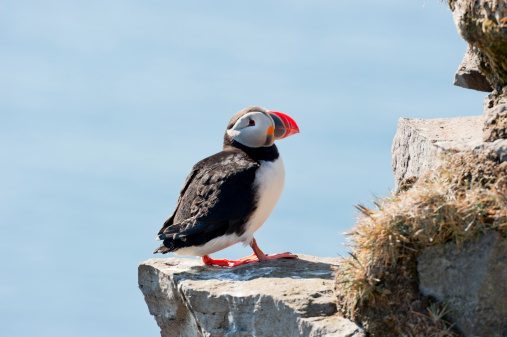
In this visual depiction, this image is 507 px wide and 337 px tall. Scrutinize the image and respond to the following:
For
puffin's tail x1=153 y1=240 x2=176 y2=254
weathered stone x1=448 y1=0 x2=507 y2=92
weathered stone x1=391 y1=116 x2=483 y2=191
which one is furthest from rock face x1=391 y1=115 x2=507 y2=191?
puffin's tail x1=153 y1=240 x2=176 y2=254

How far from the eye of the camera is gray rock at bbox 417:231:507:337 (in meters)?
6.15

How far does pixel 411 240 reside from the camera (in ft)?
21.0

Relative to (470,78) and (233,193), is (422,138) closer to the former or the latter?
(470,78)

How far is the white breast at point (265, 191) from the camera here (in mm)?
8258

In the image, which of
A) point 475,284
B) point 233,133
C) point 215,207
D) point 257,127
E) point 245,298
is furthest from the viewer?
point 233,133

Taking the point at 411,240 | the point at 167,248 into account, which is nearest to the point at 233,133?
the point at 167,248

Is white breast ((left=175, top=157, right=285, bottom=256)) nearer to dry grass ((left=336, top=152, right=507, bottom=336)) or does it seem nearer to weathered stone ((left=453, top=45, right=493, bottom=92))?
dry grass ((left=336, top=152, right=507, bottom=336))

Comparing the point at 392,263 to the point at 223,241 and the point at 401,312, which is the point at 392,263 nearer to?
the point at 401,312

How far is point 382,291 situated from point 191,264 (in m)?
3.14

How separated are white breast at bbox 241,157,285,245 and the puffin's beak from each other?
521mm

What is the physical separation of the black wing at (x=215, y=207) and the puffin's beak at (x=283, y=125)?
0.78 meters

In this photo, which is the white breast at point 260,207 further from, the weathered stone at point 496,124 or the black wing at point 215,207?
the weathered stone at point 496,124

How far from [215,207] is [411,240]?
8.04 ft

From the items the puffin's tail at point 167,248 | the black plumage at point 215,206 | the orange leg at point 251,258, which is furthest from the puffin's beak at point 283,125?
the puffin's tail at point 167,248
